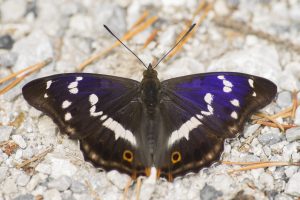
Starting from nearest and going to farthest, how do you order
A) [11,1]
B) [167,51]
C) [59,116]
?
[59,116], [167,51], [11,1]

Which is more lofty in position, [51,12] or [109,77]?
[51,12]

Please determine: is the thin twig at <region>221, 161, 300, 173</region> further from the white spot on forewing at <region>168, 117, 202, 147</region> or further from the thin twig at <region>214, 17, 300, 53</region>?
the thin twig at <region>214, 17, 300, 53</region>

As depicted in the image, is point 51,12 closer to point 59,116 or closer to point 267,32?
point 59,116

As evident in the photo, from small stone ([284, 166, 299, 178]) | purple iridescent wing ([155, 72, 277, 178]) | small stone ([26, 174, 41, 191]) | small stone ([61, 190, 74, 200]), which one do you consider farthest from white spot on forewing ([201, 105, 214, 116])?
small stone ([26, 174, 41, 191])

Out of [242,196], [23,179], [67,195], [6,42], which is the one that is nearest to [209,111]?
[242,196]

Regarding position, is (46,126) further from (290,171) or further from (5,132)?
(290,171)

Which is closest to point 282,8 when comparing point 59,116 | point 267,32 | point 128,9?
point 267,32
